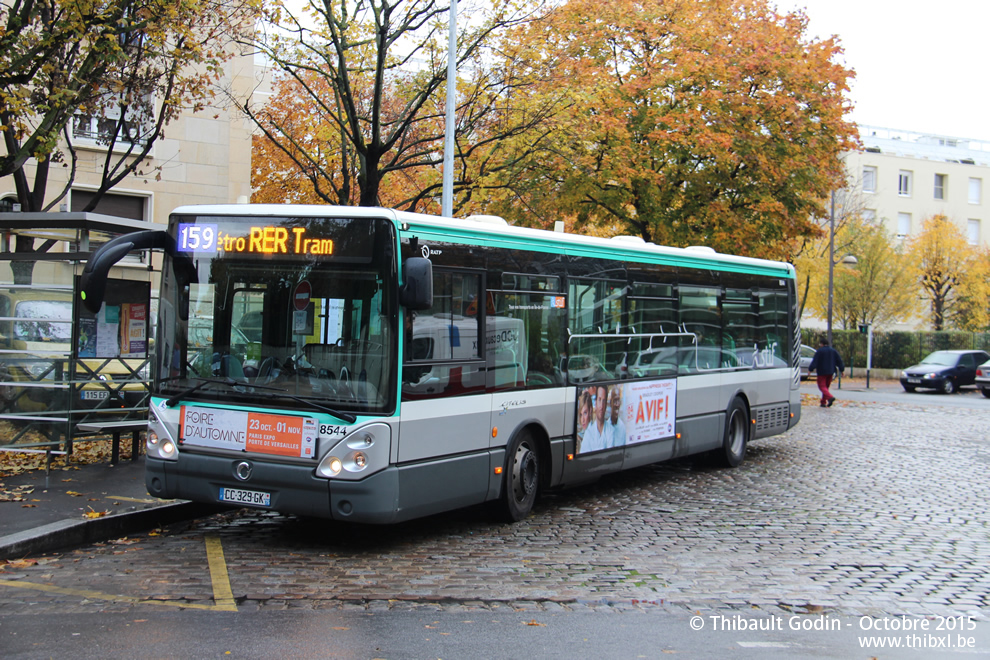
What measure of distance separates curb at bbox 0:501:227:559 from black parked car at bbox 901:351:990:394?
33289 mm

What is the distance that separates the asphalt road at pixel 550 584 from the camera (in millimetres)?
5594

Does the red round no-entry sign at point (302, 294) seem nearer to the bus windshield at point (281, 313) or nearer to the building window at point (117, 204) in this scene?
the bus windshield at point (281, 313)

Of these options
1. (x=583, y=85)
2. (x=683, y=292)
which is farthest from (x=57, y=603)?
(x=583, y=85)

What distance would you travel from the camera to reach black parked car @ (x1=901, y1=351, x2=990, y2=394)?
120ft

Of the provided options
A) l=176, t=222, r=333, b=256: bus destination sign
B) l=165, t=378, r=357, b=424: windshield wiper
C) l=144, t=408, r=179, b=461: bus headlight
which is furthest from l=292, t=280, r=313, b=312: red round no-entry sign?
l=144, t=408, r=179, b=461: bus headlight

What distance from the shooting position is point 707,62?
23969mm

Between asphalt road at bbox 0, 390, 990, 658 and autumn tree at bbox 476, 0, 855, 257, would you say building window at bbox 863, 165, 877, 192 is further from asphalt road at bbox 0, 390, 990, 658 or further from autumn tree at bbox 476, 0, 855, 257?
asphalt road at bbox 0, 390, 990, 658

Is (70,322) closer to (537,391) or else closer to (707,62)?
(537,391)

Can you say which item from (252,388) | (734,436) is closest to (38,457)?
(252,388)

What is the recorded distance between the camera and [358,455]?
24.3 ft

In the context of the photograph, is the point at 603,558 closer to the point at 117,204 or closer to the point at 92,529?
the point at 92,529

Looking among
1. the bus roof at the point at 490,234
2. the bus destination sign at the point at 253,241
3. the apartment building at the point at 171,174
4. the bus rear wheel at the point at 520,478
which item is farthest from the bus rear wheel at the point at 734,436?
the apartment building at the point at 171,174

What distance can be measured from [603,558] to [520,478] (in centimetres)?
156

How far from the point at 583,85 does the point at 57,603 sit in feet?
54.2
